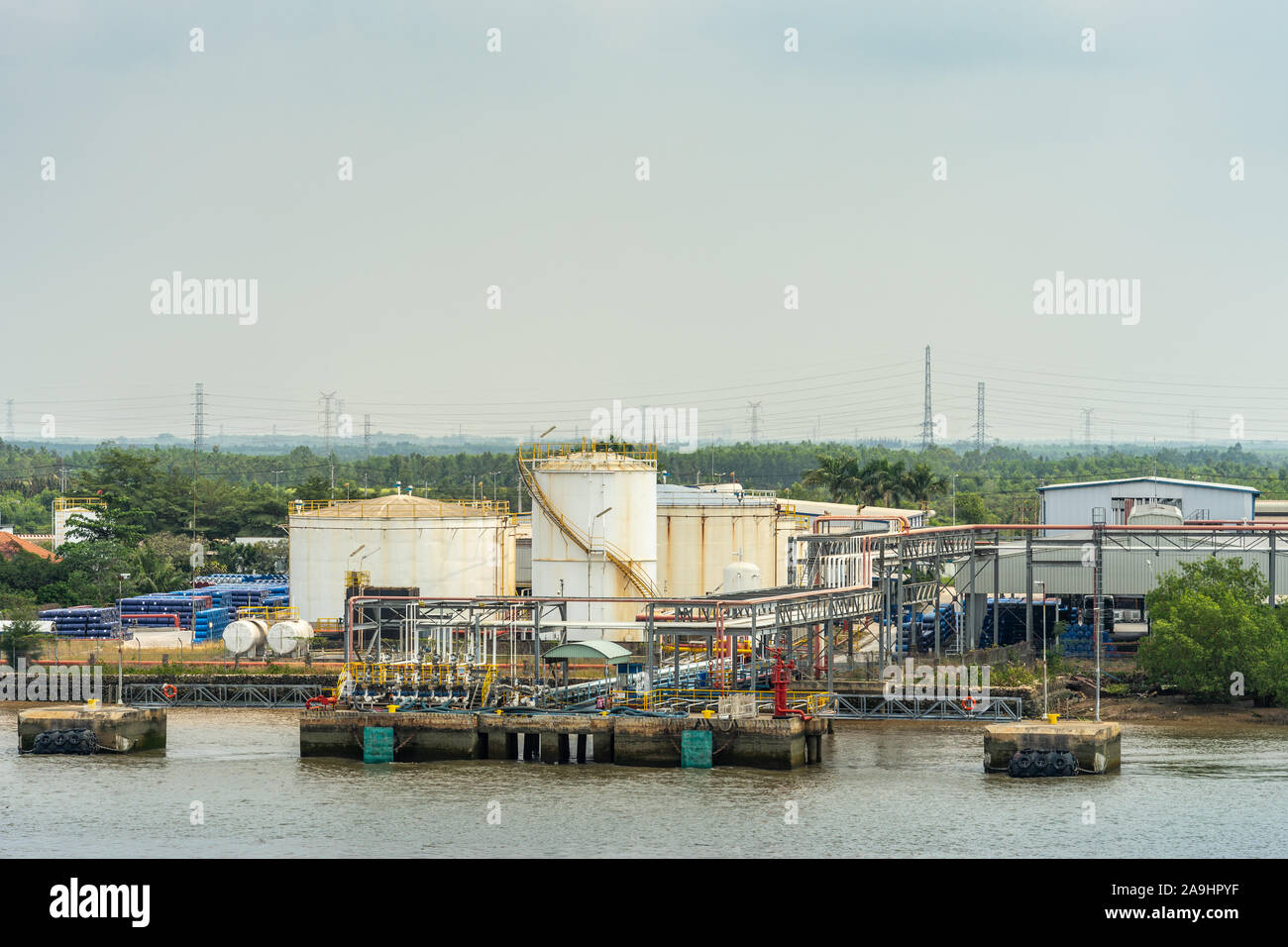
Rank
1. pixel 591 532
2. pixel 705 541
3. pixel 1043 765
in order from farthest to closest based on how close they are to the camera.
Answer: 1. pixel 705 541
2. pixel 591 532
3. pixel 1043 765

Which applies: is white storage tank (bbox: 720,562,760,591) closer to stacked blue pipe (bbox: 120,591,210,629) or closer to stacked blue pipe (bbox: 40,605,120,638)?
stacked blue pipe (bbox: 120,591,210,629)

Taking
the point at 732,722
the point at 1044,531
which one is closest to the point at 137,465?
the point at 1044,531

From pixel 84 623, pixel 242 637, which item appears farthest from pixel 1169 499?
pixel 84 623

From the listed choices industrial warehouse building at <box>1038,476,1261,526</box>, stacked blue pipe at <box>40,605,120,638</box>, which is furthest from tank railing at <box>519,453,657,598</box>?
stacked blue pipe at <box>40,605,120,638</box>

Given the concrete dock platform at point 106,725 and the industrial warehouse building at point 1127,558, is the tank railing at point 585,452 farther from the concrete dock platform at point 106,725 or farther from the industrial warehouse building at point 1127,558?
the concrete dock platform at point 106,725

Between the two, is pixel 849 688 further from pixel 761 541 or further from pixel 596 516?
pixel 761 541

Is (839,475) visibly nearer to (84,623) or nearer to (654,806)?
(84,623)

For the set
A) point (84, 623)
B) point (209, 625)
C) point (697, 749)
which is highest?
point (84, 623)
